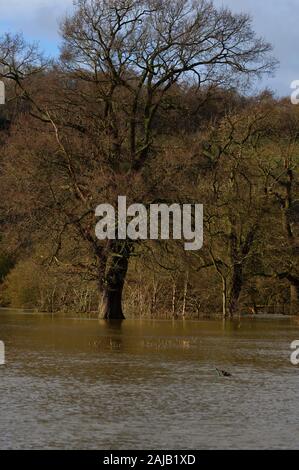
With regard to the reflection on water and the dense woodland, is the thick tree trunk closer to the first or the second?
the dense woodland

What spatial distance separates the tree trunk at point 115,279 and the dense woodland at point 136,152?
0.05m

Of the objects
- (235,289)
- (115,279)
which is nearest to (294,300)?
(235,289)

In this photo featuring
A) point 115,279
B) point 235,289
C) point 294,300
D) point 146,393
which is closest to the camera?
point 146,393

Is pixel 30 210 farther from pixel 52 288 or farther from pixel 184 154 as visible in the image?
pixel 52 288

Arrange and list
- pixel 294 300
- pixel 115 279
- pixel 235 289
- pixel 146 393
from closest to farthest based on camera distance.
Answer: pixel 146 393, pixel 115 279, pixel 235 289, pixel 294 300

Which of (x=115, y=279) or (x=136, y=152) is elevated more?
(x=136, y=152)

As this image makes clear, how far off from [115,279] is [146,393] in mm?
21054

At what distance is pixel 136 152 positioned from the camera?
35.5 meters

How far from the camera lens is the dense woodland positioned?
33562 millimetres

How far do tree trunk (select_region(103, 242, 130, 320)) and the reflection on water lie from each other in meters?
8.74

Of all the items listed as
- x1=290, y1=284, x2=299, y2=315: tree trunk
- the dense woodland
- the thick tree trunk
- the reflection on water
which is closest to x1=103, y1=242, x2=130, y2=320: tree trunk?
the dense woodland

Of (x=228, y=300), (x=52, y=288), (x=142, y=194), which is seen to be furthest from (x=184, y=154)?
(x=52, y=288)

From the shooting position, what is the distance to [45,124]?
35.3 m

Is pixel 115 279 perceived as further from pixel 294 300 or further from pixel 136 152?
pixel 294 300
